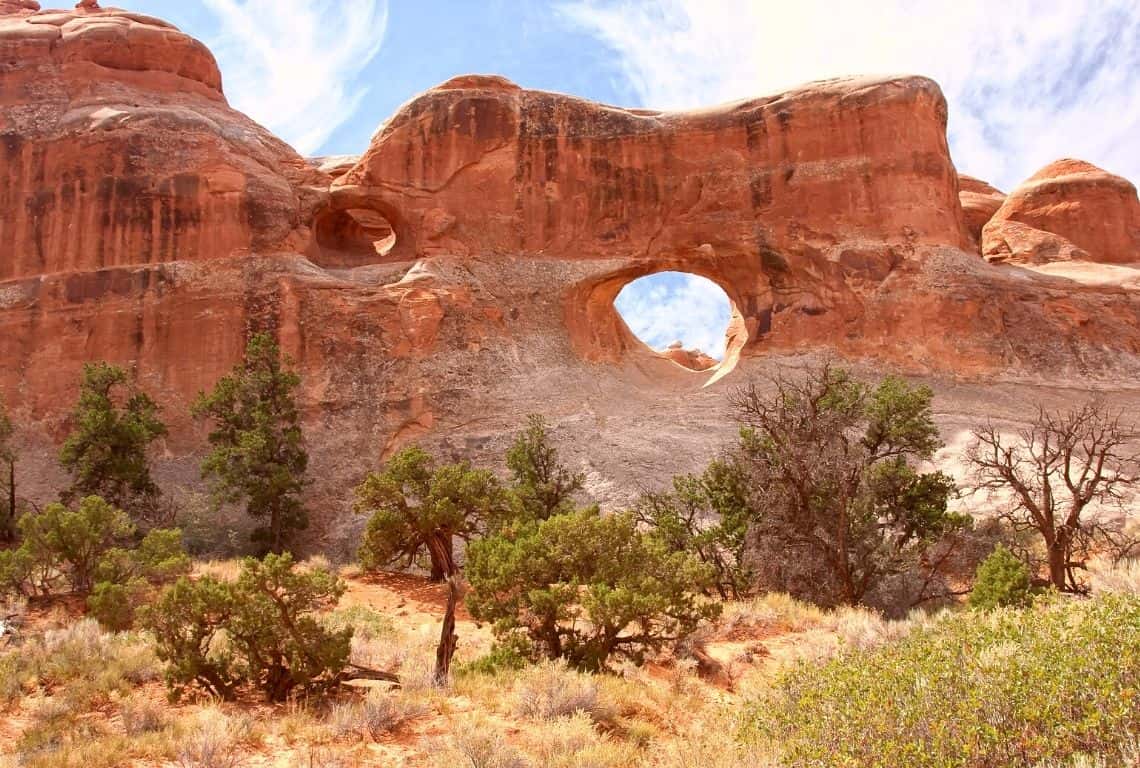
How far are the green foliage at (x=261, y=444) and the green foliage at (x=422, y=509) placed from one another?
145 inches

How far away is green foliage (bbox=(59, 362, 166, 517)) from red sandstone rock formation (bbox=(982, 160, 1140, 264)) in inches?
1195

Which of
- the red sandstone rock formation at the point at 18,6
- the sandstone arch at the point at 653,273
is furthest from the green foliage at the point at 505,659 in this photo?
the red sandstone rock formation at the point at 18,6

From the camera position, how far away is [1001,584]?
1125 centimetres

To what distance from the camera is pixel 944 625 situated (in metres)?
9.22

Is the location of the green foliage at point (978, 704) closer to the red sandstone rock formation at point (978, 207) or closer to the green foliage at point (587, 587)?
the green foliage at point (587, 587)

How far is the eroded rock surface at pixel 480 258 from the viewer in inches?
934

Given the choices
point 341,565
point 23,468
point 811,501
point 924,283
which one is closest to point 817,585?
point 811,501

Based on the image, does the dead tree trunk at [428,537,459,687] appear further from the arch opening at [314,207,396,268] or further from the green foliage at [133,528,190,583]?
the arch opening at [314,207,396,268]

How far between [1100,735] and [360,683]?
7.05m

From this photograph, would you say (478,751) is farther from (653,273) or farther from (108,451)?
(653,273)

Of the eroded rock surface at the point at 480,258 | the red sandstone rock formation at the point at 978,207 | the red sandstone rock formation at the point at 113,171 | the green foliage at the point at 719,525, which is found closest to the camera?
the green foliage at the point at 719,525

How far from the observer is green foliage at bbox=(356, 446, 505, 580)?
1653cm

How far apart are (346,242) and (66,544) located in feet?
56.2

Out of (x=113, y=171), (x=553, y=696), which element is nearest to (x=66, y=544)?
(x=553, y=696)
